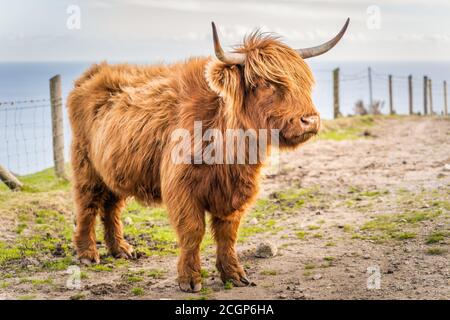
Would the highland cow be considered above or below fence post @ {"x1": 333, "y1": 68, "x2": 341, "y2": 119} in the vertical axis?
below

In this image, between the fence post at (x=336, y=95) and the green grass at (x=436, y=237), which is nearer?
the green grass at (x=436, y=237)

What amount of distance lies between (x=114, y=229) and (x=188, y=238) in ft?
4.95

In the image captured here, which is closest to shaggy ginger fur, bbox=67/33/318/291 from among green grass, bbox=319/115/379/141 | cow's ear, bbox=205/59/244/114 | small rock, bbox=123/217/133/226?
cow's ear, bbox=205/59/244/114

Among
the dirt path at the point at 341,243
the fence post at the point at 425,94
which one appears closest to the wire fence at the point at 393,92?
the fence post at the point at 425,94

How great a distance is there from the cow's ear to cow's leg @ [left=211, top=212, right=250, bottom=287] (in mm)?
902

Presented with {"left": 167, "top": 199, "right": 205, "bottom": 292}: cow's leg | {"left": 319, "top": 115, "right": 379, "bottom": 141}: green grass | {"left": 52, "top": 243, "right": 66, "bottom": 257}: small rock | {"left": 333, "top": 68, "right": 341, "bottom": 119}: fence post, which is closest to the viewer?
{"left": 167, "top": 199, "right": 205, "bottom": 292}: cow's leg

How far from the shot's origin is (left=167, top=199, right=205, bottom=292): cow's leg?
4688 mm

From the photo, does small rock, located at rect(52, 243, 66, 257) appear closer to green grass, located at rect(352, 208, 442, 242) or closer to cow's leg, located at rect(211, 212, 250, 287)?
cow's leg, located at rect(211, 212, 250, 287)

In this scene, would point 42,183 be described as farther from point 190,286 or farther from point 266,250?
point 190,286

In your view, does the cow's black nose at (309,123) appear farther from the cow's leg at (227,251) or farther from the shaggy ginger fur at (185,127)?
the cow's leg at (227,251)

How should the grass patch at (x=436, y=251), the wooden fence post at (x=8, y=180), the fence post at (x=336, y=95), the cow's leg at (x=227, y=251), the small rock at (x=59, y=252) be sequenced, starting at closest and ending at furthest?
the cow's leg at (x=227, y=251) → the grass patch at (x=436, y=251) → the small rock at (x=59, y=252) → the wooden fence post at (x=8, y=180) → the fence post at (x=336, y=95)

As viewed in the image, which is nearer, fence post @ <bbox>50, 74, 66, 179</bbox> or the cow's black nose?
the cow's black nose

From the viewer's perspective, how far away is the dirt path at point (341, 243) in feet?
15.7

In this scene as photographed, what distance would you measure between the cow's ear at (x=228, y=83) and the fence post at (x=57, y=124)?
5928 mm
